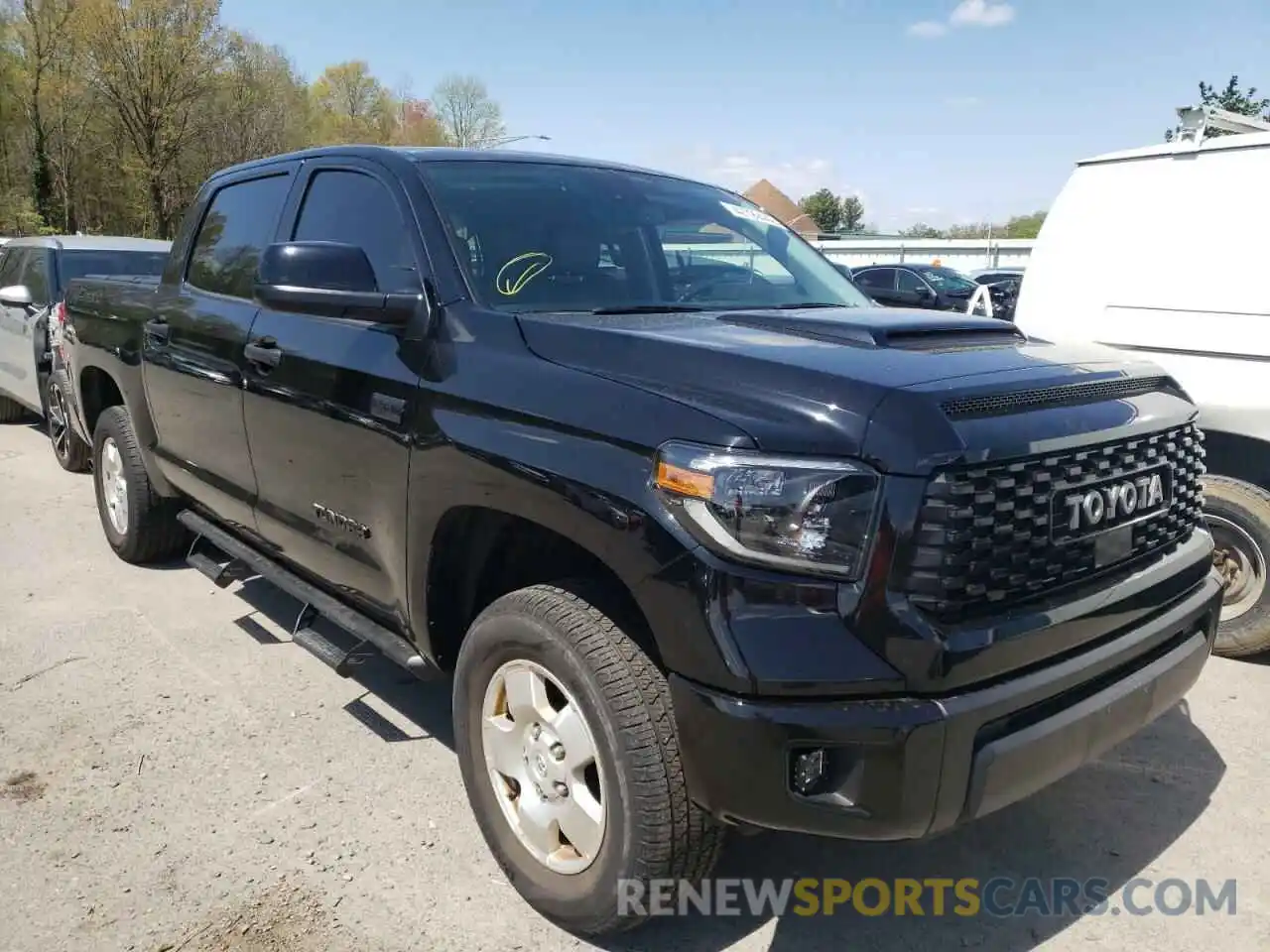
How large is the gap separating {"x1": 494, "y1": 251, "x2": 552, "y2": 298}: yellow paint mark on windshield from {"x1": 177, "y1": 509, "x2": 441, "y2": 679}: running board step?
113cm

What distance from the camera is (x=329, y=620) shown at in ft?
12.0

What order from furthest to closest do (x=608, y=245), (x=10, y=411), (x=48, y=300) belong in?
(x=10, y=411) < (x=48, y=300) < (x=608, y=245)

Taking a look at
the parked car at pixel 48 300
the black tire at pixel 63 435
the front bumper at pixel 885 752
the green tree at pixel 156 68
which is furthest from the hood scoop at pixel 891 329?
the green tree at pixel 156 68

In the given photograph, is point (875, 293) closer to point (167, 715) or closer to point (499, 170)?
point (499, 170)

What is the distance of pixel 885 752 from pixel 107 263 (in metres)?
Result: 8.63

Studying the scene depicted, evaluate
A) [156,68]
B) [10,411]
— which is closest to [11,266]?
[10,411]

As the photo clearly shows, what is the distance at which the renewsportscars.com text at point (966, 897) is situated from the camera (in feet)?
9.07

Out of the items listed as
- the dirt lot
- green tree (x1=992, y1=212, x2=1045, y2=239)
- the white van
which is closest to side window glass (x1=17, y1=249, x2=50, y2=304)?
the dirt lot

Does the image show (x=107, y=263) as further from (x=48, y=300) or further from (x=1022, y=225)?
(x=1022, y=225)

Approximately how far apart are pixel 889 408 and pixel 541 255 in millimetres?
1415

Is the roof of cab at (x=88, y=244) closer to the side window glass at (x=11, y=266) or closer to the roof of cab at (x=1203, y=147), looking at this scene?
the side window glass at (x=11, y=266)

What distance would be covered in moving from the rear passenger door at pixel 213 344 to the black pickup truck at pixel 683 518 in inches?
10.8

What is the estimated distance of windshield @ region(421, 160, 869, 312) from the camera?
3.06m

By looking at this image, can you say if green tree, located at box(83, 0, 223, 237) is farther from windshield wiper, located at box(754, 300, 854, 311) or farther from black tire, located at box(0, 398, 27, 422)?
windshield wiper, located at box(754, 300, 854, 311)
